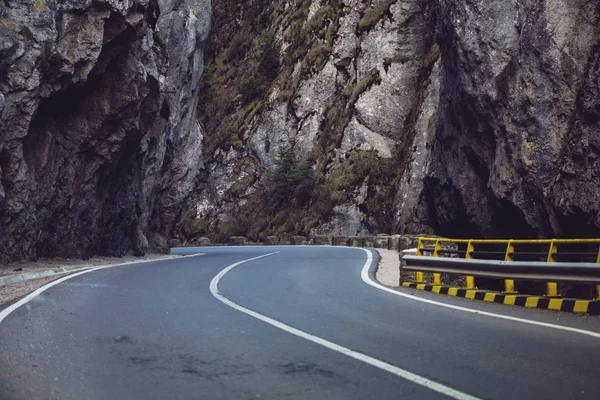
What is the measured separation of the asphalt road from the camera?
5.19m

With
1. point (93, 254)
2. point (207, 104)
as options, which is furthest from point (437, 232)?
point (207, 104)

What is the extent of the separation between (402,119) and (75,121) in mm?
34997

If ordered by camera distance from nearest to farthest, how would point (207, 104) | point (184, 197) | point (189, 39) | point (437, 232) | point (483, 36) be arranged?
point (483, 36), point (437, 232), point (189, 39), point (184, 197), point (207, 104)

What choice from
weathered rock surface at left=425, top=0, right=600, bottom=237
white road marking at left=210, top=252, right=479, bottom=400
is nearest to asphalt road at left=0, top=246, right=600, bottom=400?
white road marking at left=210, top=252, right=479, bottom=400

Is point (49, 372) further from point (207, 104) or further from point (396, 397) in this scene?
point (207, 104)

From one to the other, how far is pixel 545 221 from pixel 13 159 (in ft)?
58.1

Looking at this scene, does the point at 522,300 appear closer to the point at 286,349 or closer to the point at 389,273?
the point at 286,349

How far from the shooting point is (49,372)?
5.78 m

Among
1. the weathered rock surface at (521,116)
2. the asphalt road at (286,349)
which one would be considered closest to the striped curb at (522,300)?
the asphalt road at (286,349)

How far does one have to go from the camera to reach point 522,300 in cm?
1108

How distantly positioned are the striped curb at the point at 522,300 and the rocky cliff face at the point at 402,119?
958 centimetres

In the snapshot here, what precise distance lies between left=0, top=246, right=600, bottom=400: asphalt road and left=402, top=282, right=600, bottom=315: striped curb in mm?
421

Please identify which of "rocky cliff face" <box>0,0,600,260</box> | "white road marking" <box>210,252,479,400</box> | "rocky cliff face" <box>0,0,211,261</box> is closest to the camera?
"white road marking" <box>210,252,479,400</box>

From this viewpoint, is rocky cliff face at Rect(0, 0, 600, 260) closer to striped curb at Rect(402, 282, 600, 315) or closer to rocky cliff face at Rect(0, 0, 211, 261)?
rocky cliff face at Rect(0, 0, 211, 261)
